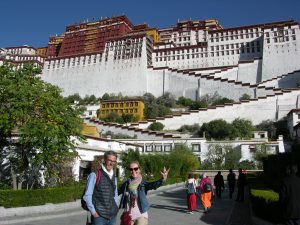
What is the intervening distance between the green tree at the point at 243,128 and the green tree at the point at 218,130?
3.01 feet

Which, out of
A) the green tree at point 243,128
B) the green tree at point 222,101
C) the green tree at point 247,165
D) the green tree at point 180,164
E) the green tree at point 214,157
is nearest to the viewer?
the green tree at point 180,164

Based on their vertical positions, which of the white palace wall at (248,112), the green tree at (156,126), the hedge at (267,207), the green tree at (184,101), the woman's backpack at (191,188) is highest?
the green tree at (184,101)

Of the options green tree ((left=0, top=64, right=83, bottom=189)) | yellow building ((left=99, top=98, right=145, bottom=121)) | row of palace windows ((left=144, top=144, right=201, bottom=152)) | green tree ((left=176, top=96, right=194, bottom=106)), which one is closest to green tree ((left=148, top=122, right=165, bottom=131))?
yellow building ((left=99, top=98, right=145, bottom=121))

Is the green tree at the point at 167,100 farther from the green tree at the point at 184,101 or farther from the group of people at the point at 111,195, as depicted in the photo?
the group of people at the point at 111,195

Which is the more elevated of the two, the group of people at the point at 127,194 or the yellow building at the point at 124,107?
the yellow building at the point at 124,107

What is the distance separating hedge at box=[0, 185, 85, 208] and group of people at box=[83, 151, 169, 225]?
7.79 m

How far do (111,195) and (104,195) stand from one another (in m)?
0.12

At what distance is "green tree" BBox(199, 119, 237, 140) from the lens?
53569mm

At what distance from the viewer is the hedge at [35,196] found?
1200cm

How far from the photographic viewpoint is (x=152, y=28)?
9962cm

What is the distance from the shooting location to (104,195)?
4.77 metres

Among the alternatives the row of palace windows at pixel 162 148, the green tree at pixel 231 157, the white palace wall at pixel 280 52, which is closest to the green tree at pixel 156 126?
the row of palace windows at pixel 162 148

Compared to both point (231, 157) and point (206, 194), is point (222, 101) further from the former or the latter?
point (206, 194)

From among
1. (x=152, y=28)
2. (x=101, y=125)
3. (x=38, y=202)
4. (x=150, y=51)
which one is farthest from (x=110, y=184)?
(x=152, y=28)
